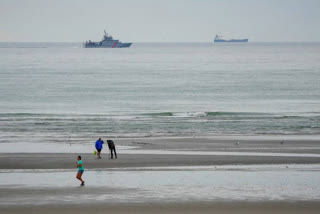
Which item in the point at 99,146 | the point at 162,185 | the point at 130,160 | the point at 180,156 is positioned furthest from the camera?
the point at 180,156

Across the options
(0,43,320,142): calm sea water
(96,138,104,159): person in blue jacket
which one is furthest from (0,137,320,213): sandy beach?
(0,43,320,142): calm sea water

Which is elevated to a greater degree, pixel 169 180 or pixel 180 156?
pixel 180 156

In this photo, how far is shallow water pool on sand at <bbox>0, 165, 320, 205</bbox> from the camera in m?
18.6

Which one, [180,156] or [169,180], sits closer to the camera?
[169,180]

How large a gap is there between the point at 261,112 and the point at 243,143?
57.7ft

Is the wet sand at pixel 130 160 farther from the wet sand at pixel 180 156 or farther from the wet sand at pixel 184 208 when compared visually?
the wet sand at pixel 184 208

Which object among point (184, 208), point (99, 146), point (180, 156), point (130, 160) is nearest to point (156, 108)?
point (180, 156)

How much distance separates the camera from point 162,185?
20.4 m

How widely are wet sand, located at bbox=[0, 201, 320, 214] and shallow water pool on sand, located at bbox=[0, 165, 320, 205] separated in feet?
1.85

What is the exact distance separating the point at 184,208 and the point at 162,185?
296 centimetres

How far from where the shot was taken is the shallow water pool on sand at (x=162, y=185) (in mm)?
18641

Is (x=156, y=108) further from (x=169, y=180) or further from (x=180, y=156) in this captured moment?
(x=169, y=180)

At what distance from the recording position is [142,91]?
70.4 meters

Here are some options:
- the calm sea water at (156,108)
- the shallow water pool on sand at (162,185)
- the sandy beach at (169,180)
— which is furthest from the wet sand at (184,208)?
the calm sea water at (156,108)
